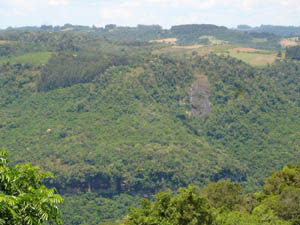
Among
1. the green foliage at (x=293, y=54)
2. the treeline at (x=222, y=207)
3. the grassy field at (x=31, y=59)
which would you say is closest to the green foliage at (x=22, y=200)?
the treeline at (x=222, y=207)

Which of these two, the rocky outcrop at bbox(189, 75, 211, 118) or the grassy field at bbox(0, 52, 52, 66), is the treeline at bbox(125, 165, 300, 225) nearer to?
the rocky outcrop at bbox(189, 75, 211, 118)

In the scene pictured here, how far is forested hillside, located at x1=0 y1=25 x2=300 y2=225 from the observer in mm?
108750

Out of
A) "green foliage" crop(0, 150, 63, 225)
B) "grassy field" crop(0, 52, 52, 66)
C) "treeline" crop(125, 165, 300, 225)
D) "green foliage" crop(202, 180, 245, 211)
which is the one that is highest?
"green foliage" crop(0, 150, 63, 225)

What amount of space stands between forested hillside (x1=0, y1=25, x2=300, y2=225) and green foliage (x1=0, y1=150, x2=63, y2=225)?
268 ft

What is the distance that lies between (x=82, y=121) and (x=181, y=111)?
32597mm

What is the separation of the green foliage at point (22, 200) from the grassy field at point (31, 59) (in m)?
152

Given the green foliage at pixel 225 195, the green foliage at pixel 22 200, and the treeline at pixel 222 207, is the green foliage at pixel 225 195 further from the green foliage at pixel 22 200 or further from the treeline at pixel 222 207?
the green foliage at pixel 22 200

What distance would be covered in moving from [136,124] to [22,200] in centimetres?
11805

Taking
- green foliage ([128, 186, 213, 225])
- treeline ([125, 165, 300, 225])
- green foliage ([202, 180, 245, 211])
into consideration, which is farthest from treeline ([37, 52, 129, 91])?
green foliage ([128, 186, 213, 225])

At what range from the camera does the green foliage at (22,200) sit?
11.8 meters

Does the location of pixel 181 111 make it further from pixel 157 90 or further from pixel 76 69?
pixel 76 69

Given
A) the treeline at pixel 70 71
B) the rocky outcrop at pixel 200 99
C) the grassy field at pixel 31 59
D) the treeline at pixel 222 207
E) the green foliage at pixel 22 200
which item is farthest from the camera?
the grassy field at pixel 31 59

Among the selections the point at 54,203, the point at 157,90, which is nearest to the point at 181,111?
the point at 157,90

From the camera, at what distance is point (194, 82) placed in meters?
147
